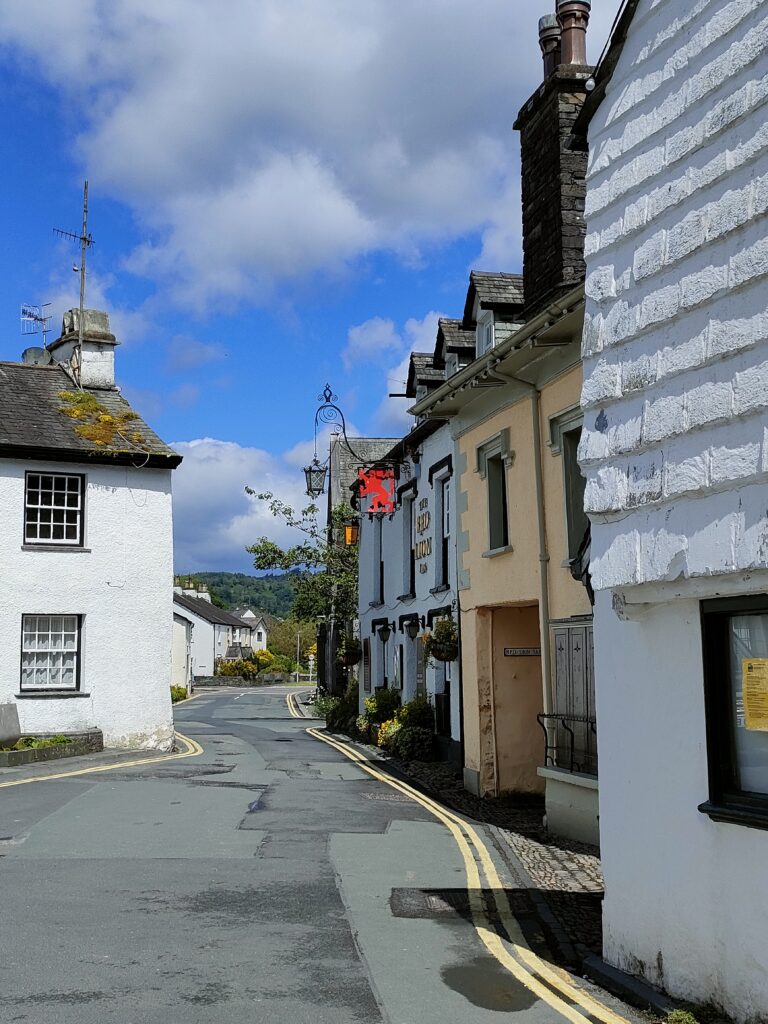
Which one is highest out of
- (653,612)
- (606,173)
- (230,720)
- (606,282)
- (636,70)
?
(636,70)

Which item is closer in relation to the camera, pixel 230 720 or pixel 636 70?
pixel 636 70

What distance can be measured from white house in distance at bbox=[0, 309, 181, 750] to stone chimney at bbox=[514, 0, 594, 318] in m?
10.5

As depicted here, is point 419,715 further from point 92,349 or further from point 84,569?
point 92,349

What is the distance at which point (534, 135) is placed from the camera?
1542cm

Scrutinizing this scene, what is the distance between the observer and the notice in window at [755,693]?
18.4 feet

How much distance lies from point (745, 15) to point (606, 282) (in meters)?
1.74

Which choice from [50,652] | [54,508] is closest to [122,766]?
[50,652]

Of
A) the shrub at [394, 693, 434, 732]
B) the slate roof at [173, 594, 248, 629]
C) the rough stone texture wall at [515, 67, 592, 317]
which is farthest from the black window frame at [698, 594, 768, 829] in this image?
the slate roof at [173, 594, 248, 629]

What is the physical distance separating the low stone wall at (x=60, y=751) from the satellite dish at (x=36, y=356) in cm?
1032

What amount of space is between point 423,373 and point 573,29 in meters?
9.91

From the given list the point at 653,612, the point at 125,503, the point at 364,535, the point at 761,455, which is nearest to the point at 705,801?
the point at 653,612

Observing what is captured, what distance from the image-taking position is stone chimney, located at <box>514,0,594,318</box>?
14.3 m

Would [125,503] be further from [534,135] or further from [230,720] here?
[230,720]

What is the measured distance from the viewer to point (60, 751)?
66.3 ft
